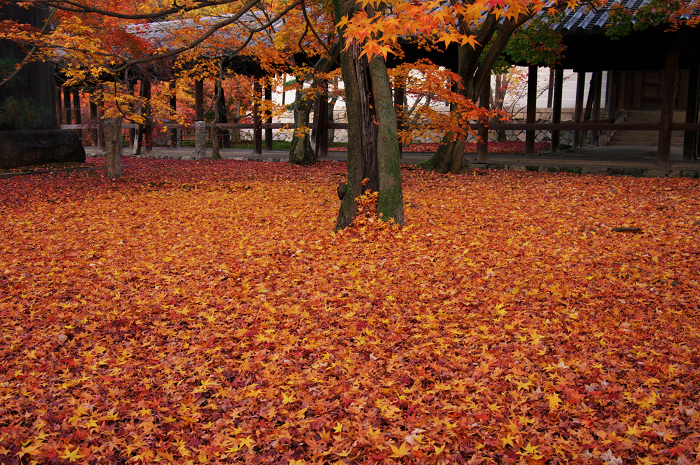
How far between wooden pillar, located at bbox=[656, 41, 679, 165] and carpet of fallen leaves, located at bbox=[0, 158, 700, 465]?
435 centimetres

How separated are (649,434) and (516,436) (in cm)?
65

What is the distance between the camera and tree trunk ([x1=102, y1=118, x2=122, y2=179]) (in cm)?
1111

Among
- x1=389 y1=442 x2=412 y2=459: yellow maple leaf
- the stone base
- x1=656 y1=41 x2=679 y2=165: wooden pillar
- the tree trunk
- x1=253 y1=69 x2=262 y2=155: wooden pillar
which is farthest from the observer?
x1=253 y1=69 x2=262 y2=155: wooden pillar

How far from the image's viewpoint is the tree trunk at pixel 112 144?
11.1m

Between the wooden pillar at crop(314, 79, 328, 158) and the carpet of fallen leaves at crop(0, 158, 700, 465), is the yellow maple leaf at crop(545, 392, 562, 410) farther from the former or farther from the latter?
the wooden pillar at crop(314, 79, 328, 158)

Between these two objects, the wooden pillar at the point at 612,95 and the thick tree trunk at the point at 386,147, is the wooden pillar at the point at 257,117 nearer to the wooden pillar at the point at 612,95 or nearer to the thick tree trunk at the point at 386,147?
the thick tree trunk at the point at 386,147

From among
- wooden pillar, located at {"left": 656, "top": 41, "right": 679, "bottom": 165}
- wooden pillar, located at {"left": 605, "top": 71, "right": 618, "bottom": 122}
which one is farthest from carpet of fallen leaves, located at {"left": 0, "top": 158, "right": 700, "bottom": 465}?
wooden pillar, located at {"left": 605, "top": 71, "right": 618, "bottom": 122}

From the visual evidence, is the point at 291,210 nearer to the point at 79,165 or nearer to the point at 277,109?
the point at 277,109

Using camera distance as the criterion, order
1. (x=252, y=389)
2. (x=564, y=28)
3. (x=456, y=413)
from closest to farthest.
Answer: (x=456, y=413), (x=252, y=389), (x=564, y=28)

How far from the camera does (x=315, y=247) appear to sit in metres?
6.15

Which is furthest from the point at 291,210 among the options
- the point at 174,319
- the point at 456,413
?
the point at 456,413

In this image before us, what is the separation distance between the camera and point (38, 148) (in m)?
13.4

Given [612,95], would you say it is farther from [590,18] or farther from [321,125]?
[321,125]

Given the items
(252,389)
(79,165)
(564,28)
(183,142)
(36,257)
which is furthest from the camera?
(183,142)
